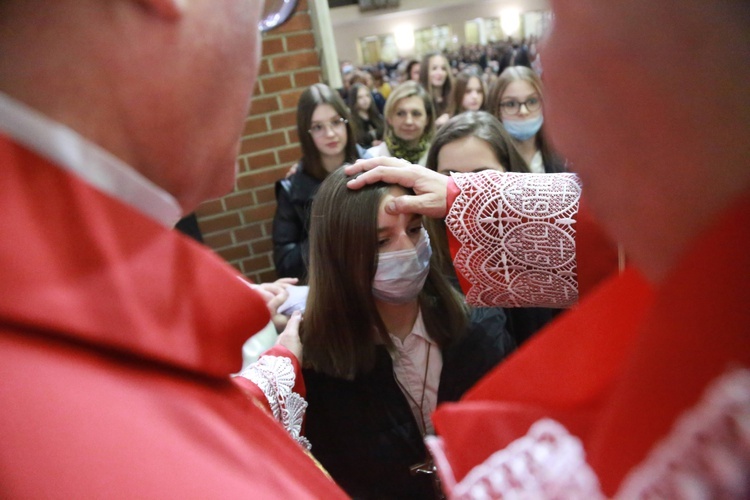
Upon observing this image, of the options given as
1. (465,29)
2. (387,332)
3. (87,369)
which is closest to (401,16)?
(465,29)

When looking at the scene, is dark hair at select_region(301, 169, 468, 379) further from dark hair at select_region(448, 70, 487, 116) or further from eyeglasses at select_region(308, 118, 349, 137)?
dark hair at select_region(448, 70, 487, 116)

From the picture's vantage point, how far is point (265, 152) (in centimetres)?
300

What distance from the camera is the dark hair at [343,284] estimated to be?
149 cm

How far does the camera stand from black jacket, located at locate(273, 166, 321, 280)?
109 inches

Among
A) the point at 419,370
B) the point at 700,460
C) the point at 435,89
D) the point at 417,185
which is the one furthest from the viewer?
the point at 435,89

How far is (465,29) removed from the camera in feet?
56.0

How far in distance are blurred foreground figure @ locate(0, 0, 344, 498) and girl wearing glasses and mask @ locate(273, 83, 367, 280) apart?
223cm

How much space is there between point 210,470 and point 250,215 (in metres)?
2.73

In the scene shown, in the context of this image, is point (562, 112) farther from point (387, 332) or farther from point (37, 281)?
point (387, 332)

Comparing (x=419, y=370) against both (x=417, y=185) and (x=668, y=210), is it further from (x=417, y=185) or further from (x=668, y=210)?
(x=668, y=210)

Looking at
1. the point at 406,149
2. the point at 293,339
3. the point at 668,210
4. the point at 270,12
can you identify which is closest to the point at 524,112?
the point at 406,149

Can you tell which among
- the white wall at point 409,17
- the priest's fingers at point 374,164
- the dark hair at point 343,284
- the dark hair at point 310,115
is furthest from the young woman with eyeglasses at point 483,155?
the white wall at point 409,17

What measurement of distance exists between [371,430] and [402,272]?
49 centimetres

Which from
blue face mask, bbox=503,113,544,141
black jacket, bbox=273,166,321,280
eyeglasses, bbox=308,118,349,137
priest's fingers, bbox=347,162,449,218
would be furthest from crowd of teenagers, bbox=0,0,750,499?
blue face mask, bbox=503,113,544,141
